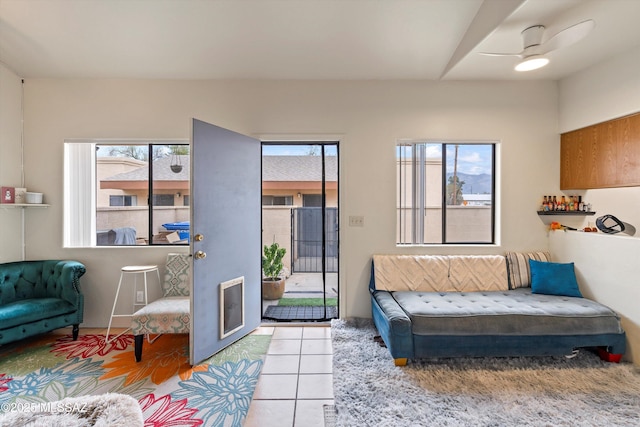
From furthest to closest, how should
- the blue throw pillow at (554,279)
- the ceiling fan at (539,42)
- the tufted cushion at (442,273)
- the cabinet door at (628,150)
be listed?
the tufted cushion at (442,273)
the blue throw pillow at (554,279)
the cabinet door at (628,150)
the ceiling fan at (539,42)

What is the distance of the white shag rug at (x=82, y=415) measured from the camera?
1190 millimetres

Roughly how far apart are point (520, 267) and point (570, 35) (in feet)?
7.07

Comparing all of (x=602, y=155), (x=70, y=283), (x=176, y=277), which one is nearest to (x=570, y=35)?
(x=602, y=155)

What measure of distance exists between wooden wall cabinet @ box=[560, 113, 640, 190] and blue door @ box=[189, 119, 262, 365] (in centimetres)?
334

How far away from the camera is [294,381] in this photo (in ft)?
7.27

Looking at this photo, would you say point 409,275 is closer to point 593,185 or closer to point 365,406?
point 365,406

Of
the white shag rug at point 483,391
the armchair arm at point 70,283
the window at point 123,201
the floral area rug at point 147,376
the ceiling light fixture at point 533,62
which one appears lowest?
the floral area rug at point 147,376

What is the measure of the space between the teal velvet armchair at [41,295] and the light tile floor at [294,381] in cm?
182

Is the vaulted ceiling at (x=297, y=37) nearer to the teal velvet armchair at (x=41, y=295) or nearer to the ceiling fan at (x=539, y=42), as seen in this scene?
the ceiling fan at (x=539, y=42)

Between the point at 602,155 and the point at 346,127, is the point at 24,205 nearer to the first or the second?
the point at 346,127

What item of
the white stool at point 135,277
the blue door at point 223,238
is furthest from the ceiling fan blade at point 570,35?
the white stool at point 135,277

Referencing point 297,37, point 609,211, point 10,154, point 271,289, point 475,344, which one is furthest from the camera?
point 271,289

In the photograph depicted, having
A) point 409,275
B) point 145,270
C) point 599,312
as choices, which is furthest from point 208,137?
point 599,312

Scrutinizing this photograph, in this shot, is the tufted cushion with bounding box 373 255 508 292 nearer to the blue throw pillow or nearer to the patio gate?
the blue throw pillow
